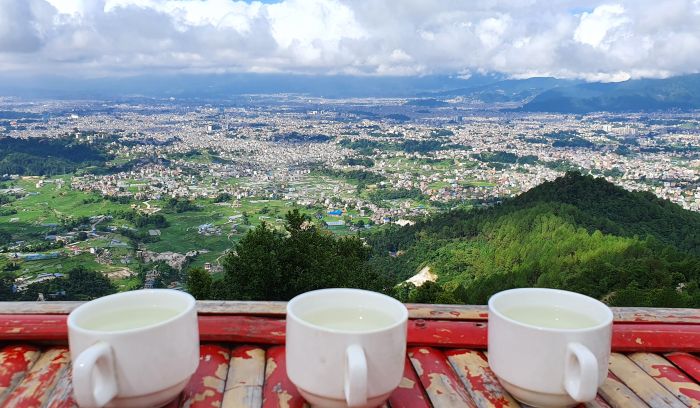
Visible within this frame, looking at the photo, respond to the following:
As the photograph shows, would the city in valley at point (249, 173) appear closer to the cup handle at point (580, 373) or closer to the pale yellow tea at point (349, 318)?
the pale yellow tea at point (349, 318)

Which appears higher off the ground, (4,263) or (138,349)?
(138,349)

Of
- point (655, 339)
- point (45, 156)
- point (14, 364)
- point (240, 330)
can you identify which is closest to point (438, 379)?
point (240, 330)

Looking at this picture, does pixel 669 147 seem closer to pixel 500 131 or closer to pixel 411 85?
pixel 500 131

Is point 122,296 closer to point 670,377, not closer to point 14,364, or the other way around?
point 14,364

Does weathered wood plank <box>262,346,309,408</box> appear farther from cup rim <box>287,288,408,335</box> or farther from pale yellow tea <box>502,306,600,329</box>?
pale yellow tea <box>502,306,600,329</box>

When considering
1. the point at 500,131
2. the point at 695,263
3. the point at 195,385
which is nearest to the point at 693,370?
the point at 195,385

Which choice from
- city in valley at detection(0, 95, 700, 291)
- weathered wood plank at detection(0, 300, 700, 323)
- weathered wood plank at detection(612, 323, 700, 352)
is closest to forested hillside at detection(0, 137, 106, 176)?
city in valley at detection(0, 95, 700, 291)
